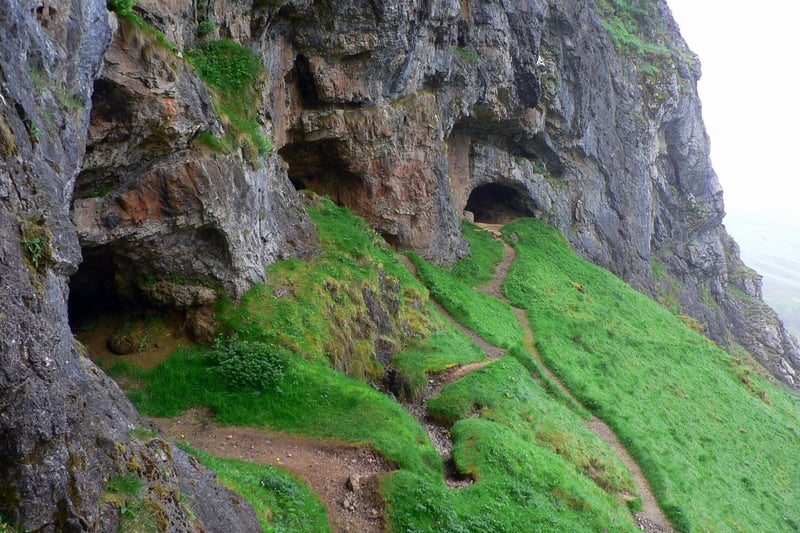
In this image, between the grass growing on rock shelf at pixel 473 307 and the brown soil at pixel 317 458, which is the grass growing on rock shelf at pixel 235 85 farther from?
the grass growing on rock shelf at pixel 473 307

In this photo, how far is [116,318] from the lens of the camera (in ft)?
54.1

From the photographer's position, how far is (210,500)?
29.9 feet

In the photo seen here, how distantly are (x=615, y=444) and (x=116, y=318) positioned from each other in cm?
1951

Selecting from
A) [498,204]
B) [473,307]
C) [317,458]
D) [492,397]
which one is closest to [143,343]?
[317,458]

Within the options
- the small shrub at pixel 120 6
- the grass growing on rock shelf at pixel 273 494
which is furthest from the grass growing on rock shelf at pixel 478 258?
the small shrub at pixel 120 6

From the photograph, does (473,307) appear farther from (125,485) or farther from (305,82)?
(125,485)

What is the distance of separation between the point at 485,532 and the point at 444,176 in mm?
26028

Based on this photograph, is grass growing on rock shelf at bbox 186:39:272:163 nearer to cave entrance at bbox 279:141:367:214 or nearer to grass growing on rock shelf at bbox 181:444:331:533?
grass growing on rock shelf at bbox 181:444:331:533

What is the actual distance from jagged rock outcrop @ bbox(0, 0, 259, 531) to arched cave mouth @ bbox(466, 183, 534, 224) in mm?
40213

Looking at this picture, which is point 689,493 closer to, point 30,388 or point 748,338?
point 30,388

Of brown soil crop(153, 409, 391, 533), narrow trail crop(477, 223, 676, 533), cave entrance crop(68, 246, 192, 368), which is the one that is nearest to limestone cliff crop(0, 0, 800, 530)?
cave entrance crop(68, 246, 192, 368)

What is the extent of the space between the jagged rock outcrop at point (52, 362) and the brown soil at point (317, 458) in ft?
10.3

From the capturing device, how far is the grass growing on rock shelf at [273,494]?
1077cm

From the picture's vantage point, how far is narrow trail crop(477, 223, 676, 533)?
1844cm
